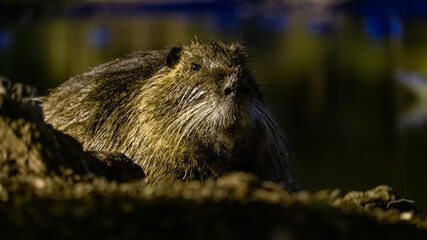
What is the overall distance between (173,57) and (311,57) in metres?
31.2

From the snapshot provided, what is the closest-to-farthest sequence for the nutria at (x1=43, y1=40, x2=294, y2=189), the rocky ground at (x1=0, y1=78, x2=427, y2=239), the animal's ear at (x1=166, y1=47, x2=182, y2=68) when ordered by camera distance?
1. the rocky ground at (x1=0, y1=78, x2=427, y2=239)
2. the nutria at (x1=43, y1=40, x2=294, y2=189)
3. the animal's ear at (x1=166, y1=47, x2=182, y2=68)

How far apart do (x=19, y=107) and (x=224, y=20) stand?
5744 cm

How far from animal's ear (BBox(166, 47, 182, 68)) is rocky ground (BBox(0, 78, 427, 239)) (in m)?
1.87

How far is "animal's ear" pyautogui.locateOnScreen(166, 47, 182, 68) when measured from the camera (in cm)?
670

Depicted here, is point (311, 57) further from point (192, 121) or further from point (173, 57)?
point (192, 121)

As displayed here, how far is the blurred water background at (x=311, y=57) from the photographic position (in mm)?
16594

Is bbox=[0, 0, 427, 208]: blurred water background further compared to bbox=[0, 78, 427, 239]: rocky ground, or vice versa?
bbox=[0, 0, 427, 208]: blurred water background

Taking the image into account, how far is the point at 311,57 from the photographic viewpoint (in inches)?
1483

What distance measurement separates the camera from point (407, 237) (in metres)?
4.06

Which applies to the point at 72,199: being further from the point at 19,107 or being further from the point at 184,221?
the point at 19,107

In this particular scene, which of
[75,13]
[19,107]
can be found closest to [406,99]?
[19,107]

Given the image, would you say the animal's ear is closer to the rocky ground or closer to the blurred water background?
the blurred water background

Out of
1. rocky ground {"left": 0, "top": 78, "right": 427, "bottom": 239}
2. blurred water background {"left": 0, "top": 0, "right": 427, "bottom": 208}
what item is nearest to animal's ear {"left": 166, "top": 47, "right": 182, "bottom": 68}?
blurred water background {"left": 0, "top": 0, "right": 427, "bottom": 208}

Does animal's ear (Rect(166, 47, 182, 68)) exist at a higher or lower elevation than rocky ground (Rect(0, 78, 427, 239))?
higher
